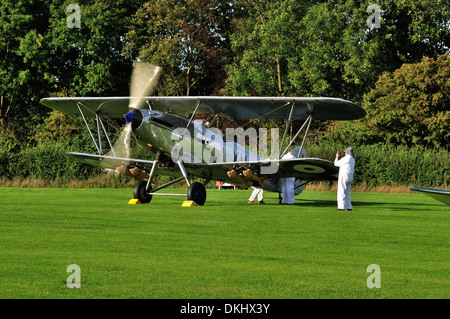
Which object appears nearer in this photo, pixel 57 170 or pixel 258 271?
pixel 258 271

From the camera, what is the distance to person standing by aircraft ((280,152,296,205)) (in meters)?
24.5

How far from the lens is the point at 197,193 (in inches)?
824

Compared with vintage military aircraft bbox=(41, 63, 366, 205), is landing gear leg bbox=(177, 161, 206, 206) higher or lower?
lower

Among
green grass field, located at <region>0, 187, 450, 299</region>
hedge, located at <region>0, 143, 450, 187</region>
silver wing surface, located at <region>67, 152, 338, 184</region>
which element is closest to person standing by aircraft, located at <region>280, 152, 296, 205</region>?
silver wing surface, located at <region>67, 152, 338, 184</region>

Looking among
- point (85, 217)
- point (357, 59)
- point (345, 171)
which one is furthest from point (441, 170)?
point (85, 217)

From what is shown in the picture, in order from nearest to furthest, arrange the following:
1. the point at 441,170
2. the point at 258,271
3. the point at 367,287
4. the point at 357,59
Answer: the point at 367,287 < the point at 258,271 < the point at 441,170 < the point at 357,59

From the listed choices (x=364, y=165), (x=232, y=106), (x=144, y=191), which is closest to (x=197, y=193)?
(x=144, y=191)

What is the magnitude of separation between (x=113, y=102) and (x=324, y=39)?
28.4 metres

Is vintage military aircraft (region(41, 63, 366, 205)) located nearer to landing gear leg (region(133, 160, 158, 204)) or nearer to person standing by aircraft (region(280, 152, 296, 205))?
landing gear leg (region(133, 160, 158, 204))

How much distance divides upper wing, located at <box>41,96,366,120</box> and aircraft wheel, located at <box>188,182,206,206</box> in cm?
287

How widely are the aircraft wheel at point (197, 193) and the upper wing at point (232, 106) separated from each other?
2.87m

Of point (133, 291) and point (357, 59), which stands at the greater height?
point (357, 59)

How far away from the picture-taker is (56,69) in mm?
55312

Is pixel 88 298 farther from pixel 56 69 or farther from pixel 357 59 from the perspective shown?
pixel 56 69
